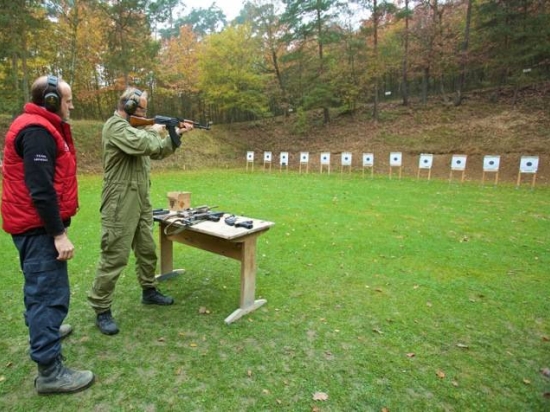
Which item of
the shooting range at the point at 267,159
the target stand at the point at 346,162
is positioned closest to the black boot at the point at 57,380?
the target stand at the point at 346,162

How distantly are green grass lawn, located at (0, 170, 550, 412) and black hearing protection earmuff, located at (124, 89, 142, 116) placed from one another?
1572mm

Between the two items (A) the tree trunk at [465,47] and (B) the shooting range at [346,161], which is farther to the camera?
(A) the tree trunk at [465,47]

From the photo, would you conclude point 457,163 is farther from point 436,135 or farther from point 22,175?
point 22,175

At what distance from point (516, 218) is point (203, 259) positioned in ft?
18.1

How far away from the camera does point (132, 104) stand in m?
2.47

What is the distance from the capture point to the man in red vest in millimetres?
1729

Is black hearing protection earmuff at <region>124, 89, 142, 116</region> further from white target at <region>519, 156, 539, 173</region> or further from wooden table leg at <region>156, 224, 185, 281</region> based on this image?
white target at <region>519, 156, 539, 173</region>

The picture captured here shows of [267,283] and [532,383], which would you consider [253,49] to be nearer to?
[267,283]

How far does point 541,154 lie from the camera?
495 inches

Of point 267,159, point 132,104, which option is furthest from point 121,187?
point 267,159

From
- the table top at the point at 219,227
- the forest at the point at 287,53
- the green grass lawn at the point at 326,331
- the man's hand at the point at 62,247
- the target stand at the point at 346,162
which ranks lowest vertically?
the green grass lawn at the point at 326,331

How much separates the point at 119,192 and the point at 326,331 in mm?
1793

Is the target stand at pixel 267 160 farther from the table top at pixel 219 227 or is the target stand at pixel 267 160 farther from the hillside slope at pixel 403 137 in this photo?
the table top at pixel 219 227

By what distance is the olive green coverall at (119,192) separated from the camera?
2365 mm
